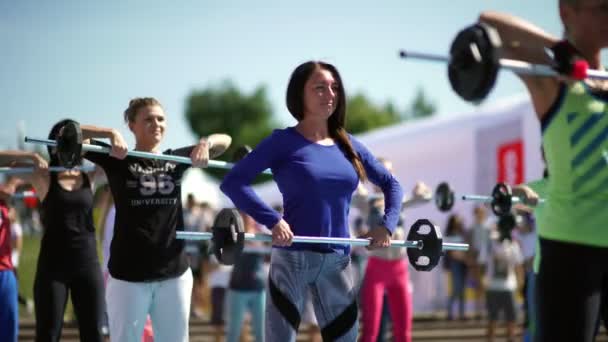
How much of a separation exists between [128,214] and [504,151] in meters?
11.4

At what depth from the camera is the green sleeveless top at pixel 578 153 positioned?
3361 mm

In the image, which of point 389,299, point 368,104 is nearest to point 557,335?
point 389,299

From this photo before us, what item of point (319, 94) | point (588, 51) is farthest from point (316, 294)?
point (588, 51)

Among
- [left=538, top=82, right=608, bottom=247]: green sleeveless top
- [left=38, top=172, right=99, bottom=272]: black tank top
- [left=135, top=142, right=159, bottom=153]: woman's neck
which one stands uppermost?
[left=135, top=142, right=159, bottom=153]: woman's neck

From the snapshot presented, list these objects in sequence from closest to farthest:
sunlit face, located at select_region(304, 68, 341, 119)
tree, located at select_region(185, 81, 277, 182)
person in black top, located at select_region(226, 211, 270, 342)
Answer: sunlit face, located at select_region(304, 68, 341, 119) → person in black top, located at select_region(226, 211, 270, 342) → tree, located at select_region(185, 81, 277, 182)

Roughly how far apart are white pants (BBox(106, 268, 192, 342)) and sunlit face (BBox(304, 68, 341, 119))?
141 centimetres

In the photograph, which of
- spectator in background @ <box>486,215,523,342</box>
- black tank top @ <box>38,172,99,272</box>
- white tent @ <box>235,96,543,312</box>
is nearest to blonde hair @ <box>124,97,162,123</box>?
black tank top @ <box>38,172,99,272</box>

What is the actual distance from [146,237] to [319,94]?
57.1 inches

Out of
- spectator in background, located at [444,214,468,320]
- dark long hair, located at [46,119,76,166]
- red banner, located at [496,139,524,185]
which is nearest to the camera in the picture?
dark long hair, located at [46,119,76,166]

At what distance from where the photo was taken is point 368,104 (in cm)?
8888

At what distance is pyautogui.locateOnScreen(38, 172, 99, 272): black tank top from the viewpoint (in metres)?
6.33

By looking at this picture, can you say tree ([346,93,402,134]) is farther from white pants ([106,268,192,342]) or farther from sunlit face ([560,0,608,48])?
sunlit face ([560,0,608,48])

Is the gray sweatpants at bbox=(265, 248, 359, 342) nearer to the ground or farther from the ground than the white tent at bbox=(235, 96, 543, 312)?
Result: nearer to the ground

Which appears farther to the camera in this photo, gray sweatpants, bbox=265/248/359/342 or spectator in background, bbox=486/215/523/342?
spectator in background, bbox=486/215/523/342
